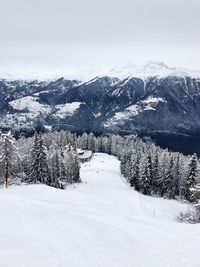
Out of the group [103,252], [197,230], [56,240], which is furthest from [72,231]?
[197,230]

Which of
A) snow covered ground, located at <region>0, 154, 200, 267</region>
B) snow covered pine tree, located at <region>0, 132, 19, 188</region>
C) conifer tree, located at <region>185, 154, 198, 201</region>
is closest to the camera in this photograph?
snow covered ground, located at <region>0, 154, 200, 267</region>

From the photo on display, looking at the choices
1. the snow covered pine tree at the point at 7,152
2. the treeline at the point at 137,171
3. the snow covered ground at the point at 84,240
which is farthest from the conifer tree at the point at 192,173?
the snow covered ground at the point at 84,240

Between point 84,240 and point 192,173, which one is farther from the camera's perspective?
point 192,173

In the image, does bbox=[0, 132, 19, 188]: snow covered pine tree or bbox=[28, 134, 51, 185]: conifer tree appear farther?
bbox=[28, 134, 51, 185]: conifer tree

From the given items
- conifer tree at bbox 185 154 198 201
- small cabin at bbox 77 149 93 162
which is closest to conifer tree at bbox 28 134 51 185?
conifer tree at bbox 185 154 198 201

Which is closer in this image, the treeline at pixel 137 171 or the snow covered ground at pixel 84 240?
the snow covered ground at pixel 84 240

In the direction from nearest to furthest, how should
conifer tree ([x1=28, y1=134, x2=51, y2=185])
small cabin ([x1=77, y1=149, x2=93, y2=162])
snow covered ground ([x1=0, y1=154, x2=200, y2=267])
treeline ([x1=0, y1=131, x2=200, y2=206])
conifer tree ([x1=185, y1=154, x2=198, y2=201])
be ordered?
snow covered ground ([x1=0, y1=154, x2=200, y2=267]) → conifer tree ([x1=28, y1=134, x2=51, y2=185]) → treeline ([x1=0, y1=131, x2=200, y2=206]) → conifer tree ([x1=185, y1=154, x2=198, y2=201]) → small cabin ([x1=77, y1=149, x2=93, y2=162])

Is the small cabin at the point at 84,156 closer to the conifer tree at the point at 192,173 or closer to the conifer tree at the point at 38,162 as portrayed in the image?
the conifer tree at the point at 38,162

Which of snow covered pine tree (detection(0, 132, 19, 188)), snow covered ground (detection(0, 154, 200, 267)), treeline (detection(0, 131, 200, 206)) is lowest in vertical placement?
treeline (detection(0, 131, 200, 206))

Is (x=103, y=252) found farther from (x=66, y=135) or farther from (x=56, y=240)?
(x=66, y=135)

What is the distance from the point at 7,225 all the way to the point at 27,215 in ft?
9.79

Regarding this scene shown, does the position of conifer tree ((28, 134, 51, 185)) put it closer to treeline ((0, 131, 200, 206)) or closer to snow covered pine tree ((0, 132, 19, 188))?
treeline ((0, 131, 200, 206))

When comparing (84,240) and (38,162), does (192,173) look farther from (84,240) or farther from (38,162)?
(84,240)

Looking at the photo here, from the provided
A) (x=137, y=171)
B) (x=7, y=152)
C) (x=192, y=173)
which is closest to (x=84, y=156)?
(x=137, y=171)
